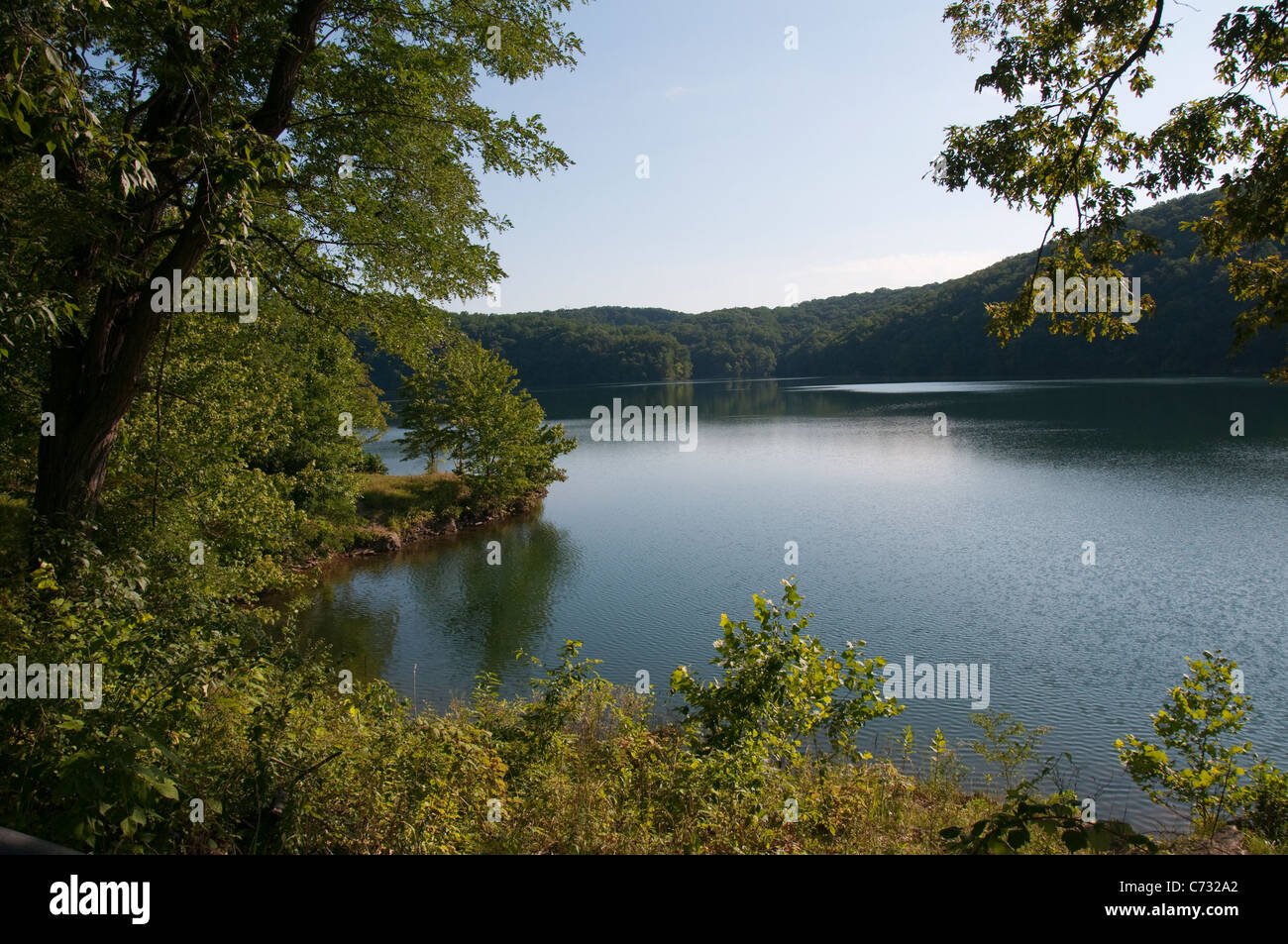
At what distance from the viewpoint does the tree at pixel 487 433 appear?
123 feet

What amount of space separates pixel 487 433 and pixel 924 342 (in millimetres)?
104761

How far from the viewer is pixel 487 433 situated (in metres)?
37.8

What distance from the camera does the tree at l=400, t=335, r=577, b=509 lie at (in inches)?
1479

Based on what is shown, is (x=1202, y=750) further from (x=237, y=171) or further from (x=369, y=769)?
(x=237, y=171)

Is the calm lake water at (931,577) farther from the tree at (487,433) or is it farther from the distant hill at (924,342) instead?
the distant hill at (924,342)

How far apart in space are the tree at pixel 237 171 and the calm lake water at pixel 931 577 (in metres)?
4.93

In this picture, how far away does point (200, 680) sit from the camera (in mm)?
5129

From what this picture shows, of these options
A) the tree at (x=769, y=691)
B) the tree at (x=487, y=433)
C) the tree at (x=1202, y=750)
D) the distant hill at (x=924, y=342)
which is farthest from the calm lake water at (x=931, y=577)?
the distant hill at (x=924, y=342)

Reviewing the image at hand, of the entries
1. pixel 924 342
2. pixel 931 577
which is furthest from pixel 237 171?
pixel 924 342

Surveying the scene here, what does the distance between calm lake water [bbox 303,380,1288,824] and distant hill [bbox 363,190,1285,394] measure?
22.2 m

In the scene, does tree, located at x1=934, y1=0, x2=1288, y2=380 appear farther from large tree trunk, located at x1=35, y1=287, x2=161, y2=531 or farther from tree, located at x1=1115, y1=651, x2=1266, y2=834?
large tree trunk, located at x1=35, y1=287, x2=161, y2=531
